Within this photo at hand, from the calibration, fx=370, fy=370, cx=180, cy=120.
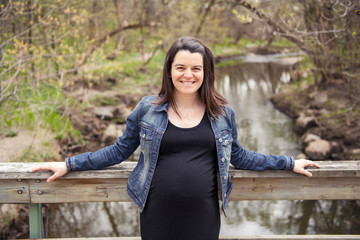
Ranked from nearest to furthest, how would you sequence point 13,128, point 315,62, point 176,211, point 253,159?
point 176,211, point 253,159, point 13,128, point 315,62

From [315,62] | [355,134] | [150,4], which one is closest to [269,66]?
[150,4]

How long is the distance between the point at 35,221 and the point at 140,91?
37.9ft

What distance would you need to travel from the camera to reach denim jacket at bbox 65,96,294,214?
197 centimetres

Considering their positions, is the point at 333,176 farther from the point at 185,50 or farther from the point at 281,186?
the point at 185,50

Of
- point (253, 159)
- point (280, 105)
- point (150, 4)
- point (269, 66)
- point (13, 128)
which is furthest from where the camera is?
point (269, 66)

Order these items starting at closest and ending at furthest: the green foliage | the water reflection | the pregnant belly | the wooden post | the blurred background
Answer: the pregnant belly → the wooden post → the blurred background → the green foliage → the water reflection

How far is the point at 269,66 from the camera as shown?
2181cm

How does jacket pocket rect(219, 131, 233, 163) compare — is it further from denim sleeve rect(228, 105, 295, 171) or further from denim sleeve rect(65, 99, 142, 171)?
denim sleeve rect(65, 99, 142, 171)

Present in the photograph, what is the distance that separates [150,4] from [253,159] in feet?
55.4

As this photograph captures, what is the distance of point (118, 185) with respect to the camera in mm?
2154

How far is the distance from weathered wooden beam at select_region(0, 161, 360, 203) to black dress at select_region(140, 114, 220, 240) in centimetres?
24

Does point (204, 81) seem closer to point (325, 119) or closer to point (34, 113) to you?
point (34, 113)

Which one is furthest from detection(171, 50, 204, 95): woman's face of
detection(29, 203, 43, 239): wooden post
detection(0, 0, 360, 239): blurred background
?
detection(29, 203, 43, 239): wooden post

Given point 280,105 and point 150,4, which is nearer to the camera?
point 280,105
